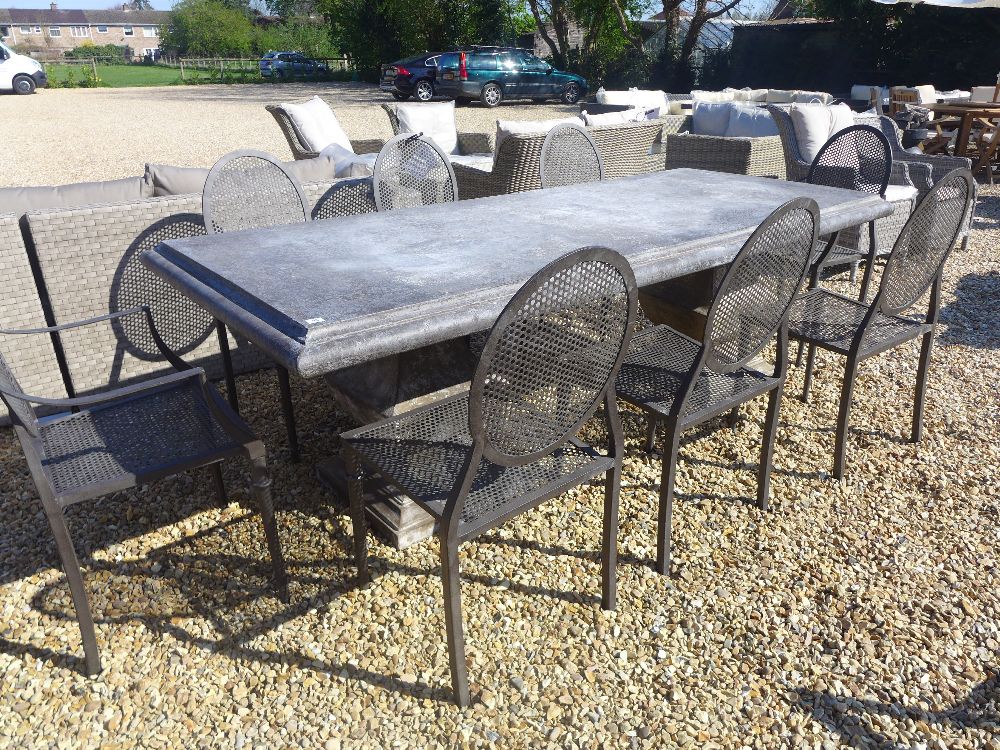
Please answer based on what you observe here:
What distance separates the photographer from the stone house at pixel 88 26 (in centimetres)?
7233

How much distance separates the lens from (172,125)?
521 inches

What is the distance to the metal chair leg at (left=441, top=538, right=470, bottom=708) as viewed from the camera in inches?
64.8

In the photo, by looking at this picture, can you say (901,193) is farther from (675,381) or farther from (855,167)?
(675,381)

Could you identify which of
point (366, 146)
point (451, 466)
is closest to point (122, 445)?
point (451, 466)

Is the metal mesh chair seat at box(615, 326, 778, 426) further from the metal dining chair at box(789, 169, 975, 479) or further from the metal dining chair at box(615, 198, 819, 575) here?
the metal dining chair at box(789, 169, 975, 479)

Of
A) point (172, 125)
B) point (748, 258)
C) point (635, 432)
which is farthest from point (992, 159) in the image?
point (172, 125)

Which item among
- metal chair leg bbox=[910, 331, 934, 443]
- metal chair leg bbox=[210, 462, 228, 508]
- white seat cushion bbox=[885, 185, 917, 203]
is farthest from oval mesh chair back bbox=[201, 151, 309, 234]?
white seat cushion bbox=[885, 185, 917, 203]

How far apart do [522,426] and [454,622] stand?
19.0 inches

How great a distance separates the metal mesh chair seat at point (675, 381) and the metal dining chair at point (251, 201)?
1225 mm

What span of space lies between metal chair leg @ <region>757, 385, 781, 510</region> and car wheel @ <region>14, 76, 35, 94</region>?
22.8 meters

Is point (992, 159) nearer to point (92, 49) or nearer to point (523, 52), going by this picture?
point (523, 52)

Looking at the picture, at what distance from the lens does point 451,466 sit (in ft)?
6.01

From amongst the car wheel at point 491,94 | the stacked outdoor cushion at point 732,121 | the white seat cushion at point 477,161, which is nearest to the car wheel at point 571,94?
the car wheel at point 491,94

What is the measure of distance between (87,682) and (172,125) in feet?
43.9
